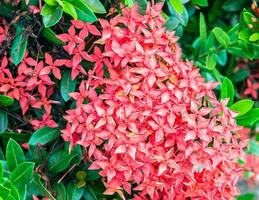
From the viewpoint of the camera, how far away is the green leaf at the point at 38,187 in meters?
1.59

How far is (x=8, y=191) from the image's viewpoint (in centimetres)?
144

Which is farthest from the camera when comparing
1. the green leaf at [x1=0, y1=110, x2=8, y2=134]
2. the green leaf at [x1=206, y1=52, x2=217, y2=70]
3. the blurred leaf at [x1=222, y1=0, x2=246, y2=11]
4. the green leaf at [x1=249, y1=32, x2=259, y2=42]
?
the blurred leaf at [x1=222, y1=0, x2=246, y2=11]

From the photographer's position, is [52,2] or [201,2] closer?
[52,2]

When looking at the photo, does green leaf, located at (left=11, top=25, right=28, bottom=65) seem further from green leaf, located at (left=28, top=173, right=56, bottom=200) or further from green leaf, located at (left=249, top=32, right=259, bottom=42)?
green leaf, located at (left=249, top=32, right=259, bottom=42)

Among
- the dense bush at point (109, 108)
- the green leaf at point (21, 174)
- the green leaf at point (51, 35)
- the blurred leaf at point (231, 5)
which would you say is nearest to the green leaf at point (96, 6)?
the dense bush at point (109, 108)

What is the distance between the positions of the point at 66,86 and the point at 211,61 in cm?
54

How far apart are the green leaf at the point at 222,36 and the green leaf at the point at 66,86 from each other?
1.64 feet

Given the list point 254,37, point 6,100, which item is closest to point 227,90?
point 254,37

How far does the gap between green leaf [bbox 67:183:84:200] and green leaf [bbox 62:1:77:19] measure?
50 cm

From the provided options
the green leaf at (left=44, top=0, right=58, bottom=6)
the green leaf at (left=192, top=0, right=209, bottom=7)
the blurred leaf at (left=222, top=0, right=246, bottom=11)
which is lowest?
the blurred leaf at (left=222, top=0, right=246, bottom=11)

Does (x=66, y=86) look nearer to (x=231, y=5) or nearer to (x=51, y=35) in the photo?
(x=51, y=35)

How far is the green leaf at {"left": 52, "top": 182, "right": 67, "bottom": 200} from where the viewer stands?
1655 millimetres

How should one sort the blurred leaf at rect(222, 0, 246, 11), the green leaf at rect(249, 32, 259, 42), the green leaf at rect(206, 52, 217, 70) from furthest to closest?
the blurred leaf at rect(222, 0, 246, 11) < the green leaf at rect(206, 52, 217, 70) < the green leaf at rect(249, 32, 259, 42)

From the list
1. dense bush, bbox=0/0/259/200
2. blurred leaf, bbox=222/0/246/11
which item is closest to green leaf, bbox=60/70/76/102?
dense bush, bbox=0/0/259/200
